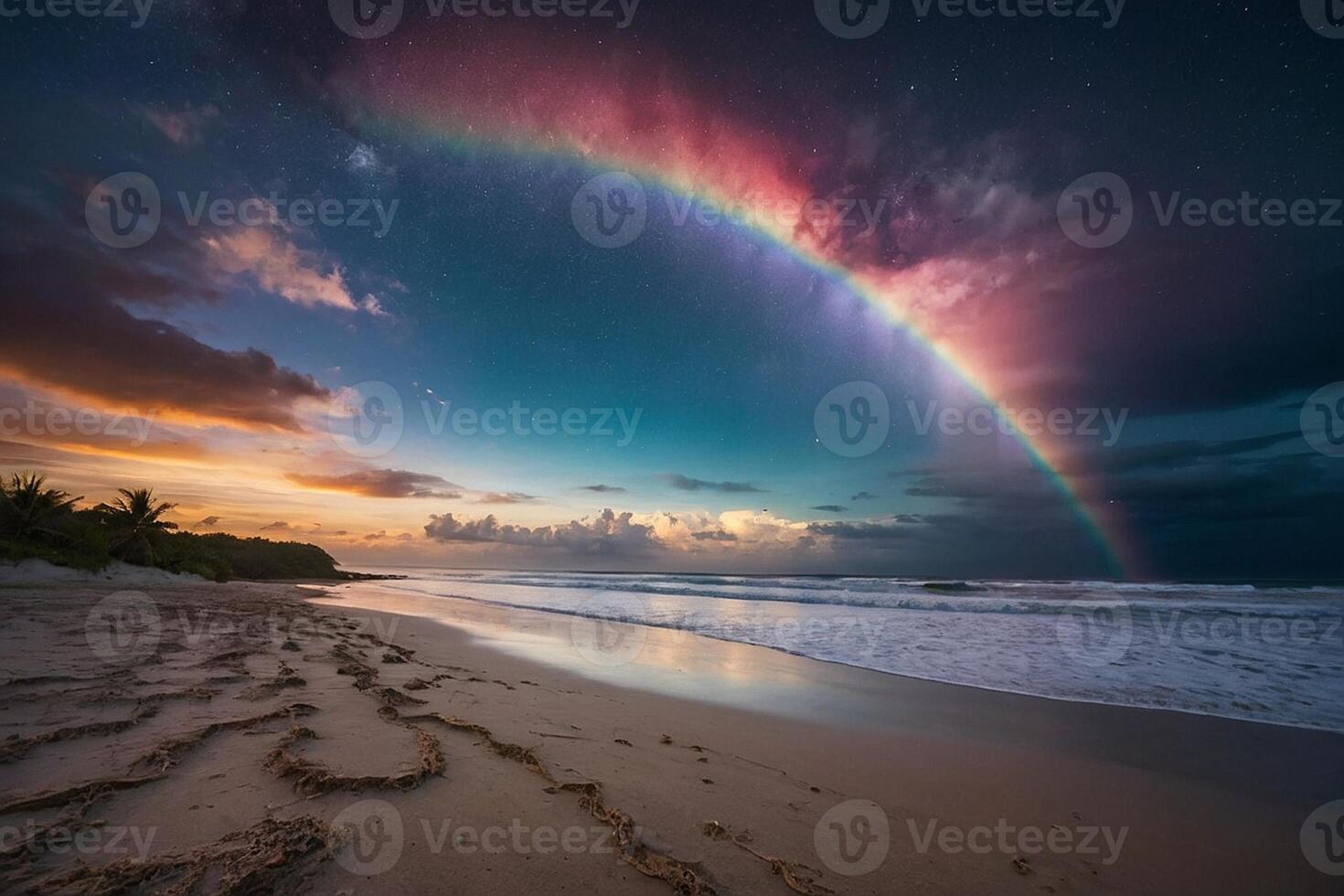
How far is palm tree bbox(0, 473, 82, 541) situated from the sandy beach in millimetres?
18443

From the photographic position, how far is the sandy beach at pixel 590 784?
2803mm

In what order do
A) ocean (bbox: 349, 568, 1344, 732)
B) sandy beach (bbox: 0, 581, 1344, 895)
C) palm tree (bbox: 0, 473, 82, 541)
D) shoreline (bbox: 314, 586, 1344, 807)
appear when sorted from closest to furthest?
1. sandy beach (bbox: 0, 581, 1344, 895)
2. shoreline (bbox: 314, 586, 1344, 807)
3. ocean (bbox: 349, 568, 1344, 732)
4. palm tree (bbox: 0, 473, 82, 541)

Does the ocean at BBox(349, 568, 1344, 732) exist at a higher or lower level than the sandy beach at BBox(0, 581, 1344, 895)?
higher

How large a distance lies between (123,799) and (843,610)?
2382cm

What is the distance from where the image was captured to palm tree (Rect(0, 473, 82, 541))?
19.6 meters

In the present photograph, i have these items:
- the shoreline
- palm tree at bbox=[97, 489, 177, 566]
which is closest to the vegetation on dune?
palm tree at bbox=[97, 489, 177, 566]

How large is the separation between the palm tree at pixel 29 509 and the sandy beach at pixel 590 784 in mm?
18443

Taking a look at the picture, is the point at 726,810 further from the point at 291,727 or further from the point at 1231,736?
the point at 1231,736

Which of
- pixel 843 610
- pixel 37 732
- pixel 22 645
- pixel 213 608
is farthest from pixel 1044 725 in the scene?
pixel 213 608

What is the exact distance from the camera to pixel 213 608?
14.3m

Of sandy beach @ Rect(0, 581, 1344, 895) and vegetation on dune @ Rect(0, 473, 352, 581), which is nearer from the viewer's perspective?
sandy beach @ Rect(0, 581, 1344, 895)

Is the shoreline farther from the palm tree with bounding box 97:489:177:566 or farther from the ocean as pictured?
the palm tree with bounding box 97:489:177:566

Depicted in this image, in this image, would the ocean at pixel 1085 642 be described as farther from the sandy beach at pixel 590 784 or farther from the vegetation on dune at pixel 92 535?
the vegetation on dune at pixel 92 535

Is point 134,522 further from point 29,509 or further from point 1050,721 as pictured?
point 1050,721
